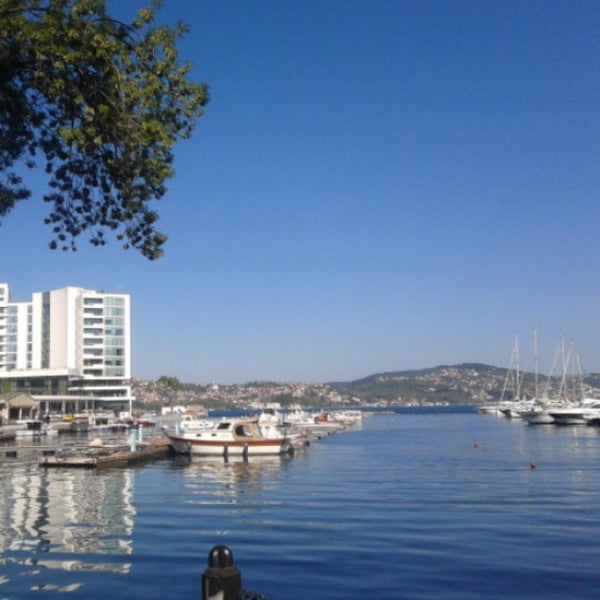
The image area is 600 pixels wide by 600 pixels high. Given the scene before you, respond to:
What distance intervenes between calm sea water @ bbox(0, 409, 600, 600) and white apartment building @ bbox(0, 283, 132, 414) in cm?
11545

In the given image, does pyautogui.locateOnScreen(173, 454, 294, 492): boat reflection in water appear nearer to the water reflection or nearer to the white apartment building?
the water reflection

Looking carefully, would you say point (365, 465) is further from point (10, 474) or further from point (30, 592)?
point (30, 592)

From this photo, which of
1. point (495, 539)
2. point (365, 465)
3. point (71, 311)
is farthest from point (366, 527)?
point (71, 311)

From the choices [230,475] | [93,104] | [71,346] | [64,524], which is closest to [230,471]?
[230,475]

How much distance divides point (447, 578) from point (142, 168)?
11.6m

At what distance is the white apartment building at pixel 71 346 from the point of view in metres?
152

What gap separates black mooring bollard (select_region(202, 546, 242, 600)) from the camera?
7.12 meters

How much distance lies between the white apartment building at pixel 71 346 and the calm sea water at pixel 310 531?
11545 centimetres

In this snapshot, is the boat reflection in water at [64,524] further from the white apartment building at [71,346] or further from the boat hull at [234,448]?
the white apartment building at [71,346]

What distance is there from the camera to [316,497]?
30.8 metres

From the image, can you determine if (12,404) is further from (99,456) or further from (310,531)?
(310,531)

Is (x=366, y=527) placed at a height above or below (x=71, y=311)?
below

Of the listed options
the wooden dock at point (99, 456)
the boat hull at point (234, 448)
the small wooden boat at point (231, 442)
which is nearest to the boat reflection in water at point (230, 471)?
the boat hull at point (234, 448)

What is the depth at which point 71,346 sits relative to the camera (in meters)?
158
